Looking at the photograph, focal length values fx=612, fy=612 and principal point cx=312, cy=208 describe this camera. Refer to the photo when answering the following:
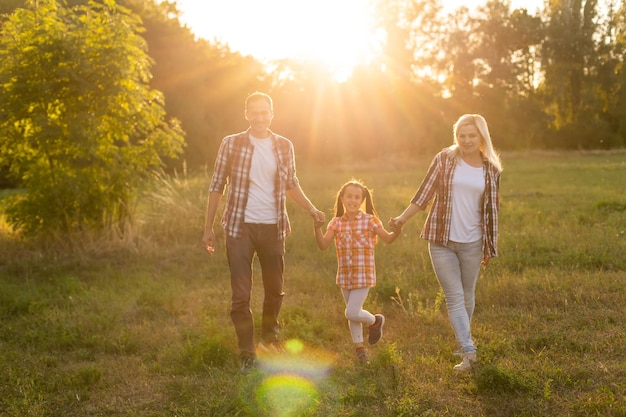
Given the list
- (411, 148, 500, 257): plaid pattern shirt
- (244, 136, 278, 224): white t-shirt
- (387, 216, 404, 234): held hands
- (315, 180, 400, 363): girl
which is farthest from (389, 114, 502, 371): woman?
(244, 136, 278, 224): white t-shirt

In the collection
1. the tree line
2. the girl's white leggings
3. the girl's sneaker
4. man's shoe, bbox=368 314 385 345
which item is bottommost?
the girl's sneaker

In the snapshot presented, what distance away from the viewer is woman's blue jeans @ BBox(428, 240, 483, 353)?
510 cm

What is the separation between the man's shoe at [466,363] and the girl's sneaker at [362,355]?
0.76 m

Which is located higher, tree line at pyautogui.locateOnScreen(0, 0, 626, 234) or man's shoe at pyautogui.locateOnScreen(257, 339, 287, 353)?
tree line at pyautogui.locateOnScreen(0, 0, 626, 234)

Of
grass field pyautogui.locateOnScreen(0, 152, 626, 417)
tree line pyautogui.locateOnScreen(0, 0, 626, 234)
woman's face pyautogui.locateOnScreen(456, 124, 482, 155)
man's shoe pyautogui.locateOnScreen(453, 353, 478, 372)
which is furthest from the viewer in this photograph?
tree line pyautogui.locateOnScreen(0, 0, 626, 234)

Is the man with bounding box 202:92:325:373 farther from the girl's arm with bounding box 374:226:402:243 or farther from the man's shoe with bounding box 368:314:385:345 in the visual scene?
the man's shoe with bounding box 368:314:385:345

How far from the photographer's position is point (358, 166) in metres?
31.2

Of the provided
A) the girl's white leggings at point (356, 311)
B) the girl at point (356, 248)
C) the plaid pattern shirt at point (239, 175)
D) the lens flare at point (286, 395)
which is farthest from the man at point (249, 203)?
the girl's white leggings at point (356, 311)

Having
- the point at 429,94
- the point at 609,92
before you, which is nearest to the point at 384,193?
the point at 429,94

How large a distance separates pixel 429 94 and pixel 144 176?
111ft

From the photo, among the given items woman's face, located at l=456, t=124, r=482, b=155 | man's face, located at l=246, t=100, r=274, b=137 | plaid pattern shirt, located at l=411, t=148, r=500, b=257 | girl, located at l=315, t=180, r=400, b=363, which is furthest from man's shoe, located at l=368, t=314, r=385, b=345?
man's face, located at l=246, t=100, r=274, b=137

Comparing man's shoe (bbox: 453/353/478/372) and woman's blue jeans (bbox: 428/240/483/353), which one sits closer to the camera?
man's shoe (bbox: 453/353/478/372)

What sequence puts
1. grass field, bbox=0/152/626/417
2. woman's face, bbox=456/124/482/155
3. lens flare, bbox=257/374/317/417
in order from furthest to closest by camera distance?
1. woman's face, bbox=456/124/482/155
2. grass field, bbox=0/152/626/417
3. lens flare, bbox=257/374/317/417

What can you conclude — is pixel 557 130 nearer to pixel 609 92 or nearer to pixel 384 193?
pixel 609 92
